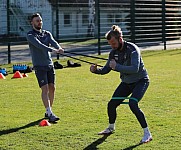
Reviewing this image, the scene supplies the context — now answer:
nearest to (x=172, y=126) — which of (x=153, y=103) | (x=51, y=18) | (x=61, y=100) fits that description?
(x=153, y=103)

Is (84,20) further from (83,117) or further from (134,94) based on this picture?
(134,94)

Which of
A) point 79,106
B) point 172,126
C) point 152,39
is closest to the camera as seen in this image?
point 172,126

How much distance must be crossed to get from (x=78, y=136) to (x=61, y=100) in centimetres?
307

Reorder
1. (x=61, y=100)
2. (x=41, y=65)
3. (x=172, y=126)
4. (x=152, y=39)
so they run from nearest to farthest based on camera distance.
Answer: (x=172, y=126) → (x=41, y=65) → (x=61, y=100) → (x=152, y=39)

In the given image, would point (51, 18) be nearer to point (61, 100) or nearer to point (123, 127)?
point (61, 100)

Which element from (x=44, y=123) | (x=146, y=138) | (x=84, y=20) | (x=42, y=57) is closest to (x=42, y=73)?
(x=42, y=57)

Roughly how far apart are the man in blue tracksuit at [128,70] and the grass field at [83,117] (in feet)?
1.40

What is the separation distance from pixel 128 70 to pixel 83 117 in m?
2.14

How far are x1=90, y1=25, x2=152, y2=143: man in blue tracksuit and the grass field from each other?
425 mm

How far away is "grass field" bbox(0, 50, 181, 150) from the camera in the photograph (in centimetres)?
639

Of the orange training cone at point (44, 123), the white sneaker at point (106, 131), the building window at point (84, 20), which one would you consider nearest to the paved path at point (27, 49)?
the building window at point (84, 20)

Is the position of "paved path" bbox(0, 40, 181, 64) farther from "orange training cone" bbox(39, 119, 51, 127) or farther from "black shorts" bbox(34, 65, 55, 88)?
"orange training cone" bbox(39, 119, 51, 127)

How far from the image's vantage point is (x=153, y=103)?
9164 millimetres

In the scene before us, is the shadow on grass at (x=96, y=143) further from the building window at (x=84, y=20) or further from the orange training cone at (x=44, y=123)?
the building window at (x=84, y=20)
